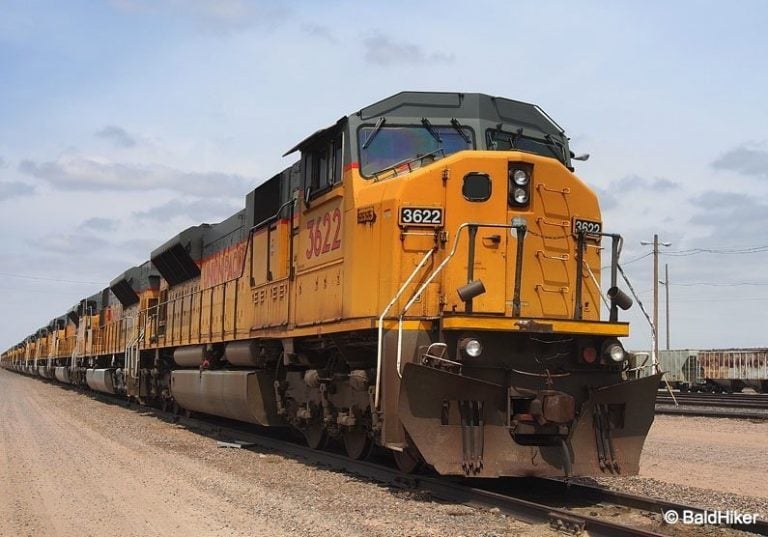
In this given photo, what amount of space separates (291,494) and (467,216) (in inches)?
127

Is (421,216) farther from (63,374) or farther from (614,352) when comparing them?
(63,374)

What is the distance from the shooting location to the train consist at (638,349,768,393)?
35.7 m

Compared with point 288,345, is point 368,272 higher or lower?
higher

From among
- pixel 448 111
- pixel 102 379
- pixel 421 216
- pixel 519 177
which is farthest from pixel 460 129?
pixel 102 379

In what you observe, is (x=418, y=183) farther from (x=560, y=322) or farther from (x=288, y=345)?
(x=288, y=345)

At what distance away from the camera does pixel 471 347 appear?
720 centimetres

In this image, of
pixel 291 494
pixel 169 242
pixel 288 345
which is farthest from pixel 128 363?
pixel 291 494

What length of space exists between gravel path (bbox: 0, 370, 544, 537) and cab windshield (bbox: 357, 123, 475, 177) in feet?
11.0

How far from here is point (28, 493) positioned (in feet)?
26.1

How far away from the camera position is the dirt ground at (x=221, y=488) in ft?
21.0

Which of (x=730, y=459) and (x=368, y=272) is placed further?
(x=730, y=459)

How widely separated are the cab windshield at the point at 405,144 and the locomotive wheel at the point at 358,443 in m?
3.13

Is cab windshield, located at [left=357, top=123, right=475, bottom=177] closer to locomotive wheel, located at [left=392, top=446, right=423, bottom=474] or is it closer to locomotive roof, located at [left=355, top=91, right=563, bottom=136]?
locomotive roof, located at [left=355, top=91, right=563, bottom=136]

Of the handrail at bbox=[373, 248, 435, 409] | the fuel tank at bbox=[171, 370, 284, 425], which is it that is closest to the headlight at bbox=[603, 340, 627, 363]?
the handrail at bbox=[373, 248, 435, 409]
